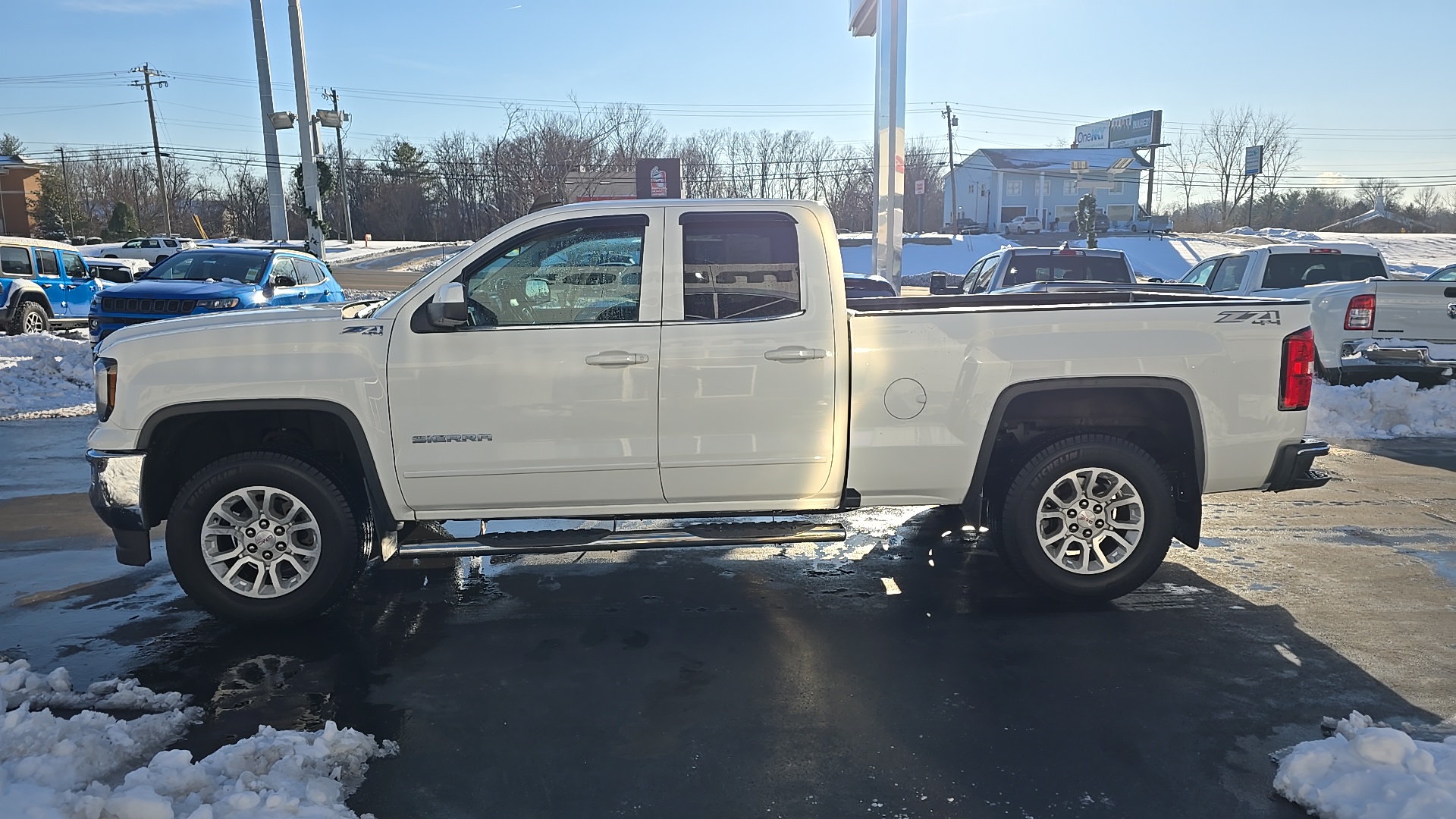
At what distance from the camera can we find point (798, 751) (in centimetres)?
349

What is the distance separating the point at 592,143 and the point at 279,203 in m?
11.5

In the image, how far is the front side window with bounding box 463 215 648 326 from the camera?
4.69m

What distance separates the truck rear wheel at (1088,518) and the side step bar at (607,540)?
1011mm

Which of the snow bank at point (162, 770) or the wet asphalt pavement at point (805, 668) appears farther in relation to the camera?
the wet asphalt pavement at point (805, 668)

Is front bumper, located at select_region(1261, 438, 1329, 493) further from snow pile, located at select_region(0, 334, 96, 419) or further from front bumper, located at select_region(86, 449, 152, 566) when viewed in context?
snow pile, located at select_region(0, 334, 96, 419)

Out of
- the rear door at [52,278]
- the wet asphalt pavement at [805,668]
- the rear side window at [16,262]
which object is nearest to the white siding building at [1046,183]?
the rear door at [52,278]

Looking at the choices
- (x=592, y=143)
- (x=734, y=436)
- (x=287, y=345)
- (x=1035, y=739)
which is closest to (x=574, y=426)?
(x=734, y=436)

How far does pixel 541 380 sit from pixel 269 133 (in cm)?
2923

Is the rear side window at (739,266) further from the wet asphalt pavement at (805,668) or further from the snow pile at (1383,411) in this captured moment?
the snow pile at (1383,411)

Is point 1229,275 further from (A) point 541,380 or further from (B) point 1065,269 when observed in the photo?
(A) point 541,380

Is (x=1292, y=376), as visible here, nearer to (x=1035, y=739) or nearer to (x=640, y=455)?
(x=1035, y=739)

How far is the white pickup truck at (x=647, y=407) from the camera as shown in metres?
4.58

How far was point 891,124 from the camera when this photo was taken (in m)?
17.7

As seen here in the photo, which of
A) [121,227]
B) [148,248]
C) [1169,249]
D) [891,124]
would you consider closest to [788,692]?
[891,124]
